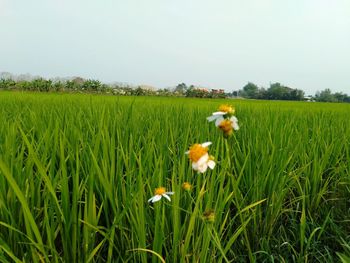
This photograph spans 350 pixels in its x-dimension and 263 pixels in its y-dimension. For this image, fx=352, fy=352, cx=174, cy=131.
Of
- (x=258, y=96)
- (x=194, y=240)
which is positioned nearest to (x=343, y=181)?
(x=194, y=240)

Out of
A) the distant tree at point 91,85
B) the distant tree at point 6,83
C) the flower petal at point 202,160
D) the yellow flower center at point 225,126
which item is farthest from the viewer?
the distant tree at point 91,85

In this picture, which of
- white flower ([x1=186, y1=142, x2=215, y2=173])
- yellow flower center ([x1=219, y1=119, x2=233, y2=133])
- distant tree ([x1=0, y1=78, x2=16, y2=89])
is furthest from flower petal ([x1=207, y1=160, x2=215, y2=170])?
distant tree ([x1=0, y1=78, x2=16, y2=89])

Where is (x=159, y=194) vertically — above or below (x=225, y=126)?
below

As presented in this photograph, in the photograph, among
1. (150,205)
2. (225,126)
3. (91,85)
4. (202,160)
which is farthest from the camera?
(91,85)

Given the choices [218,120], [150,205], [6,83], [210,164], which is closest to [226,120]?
[218,120]

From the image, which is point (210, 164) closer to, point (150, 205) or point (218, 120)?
point (218, 120)

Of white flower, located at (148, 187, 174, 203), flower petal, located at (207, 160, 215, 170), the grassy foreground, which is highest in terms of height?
flower petal, located at (207, 160, 215, 170)

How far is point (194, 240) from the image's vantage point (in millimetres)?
992

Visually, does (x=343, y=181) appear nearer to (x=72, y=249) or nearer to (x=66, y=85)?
(x=72, y=249)

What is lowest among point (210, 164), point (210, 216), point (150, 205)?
point (150, 205)

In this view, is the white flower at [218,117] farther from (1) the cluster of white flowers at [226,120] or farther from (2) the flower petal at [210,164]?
(2) the flower petal at [210,164]

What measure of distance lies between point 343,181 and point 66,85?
2804 cm

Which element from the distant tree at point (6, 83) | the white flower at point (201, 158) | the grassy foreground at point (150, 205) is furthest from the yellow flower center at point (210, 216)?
the distant tree at point (6, 83)

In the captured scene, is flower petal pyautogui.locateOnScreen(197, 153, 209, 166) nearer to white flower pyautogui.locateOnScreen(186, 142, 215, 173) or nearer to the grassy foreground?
white flower pyautogui.locateOnScreen(186, 142, 215, 173)
